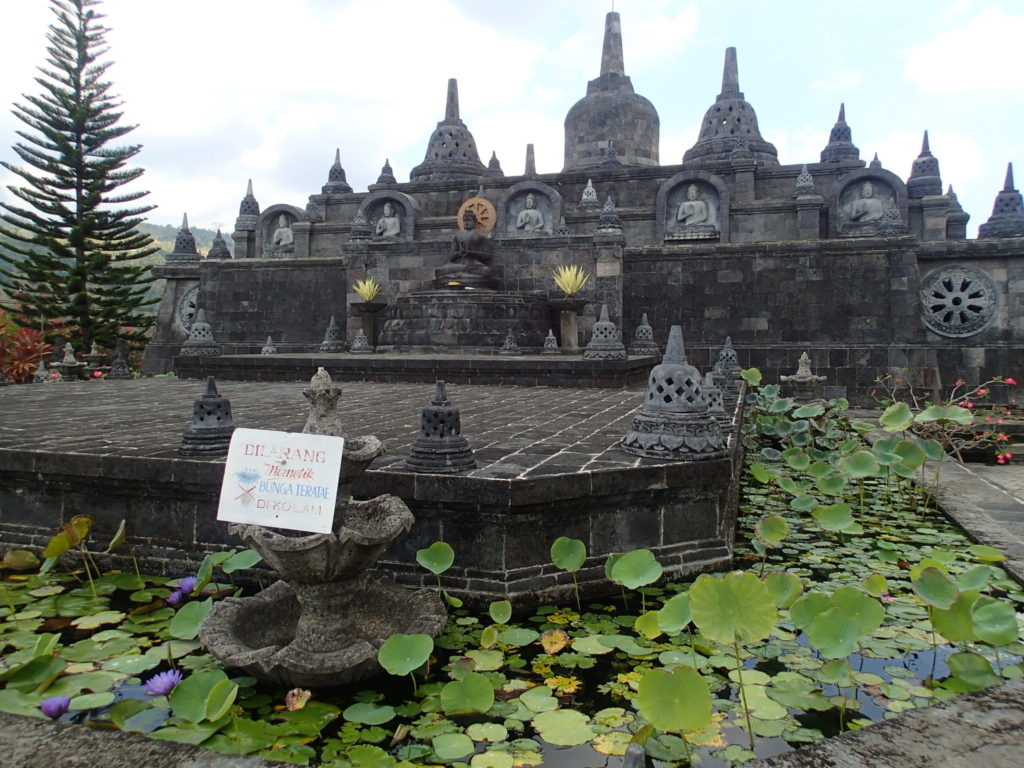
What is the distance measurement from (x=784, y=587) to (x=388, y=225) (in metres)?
17.6

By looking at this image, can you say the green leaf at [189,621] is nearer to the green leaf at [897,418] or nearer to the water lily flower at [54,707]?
the water lily flower at [54,707]

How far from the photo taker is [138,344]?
71.4 feet

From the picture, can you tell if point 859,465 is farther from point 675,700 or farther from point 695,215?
point 695,215

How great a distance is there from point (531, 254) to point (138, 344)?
14371 millimetres

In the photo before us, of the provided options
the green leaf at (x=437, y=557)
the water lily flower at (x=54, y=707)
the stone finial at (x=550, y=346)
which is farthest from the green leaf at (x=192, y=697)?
the stone finial at (x=550, y=346)

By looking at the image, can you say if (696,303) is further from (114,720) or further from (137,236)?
(137,236)

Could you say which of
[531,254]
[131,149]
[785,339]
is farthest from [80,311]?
[785,339]

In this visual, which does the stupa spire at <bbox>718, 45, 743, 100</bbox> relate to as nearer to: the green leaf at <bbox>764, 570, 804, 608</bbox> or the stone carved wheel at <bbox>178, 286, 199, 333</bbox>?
the stone carved wheel at <bbox>178, 286, 199, 333</bbox>

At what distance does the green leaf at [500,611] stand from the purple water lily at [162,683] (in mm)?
1338

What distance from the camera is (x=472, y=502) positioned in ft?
12.0

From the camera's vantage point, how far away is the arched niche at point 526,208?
18328 mm

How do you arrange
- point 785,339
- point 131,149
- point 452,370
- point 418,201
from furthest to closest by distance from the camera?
point 131,149, point 418,201, point 785,339, point 452,370

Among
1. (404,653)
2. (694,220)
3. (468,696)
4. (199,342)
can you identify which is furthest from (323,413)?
(694,220)

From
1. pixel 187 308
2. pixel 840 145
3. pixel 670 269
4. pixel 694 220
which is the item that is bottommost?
pixel 187 308
